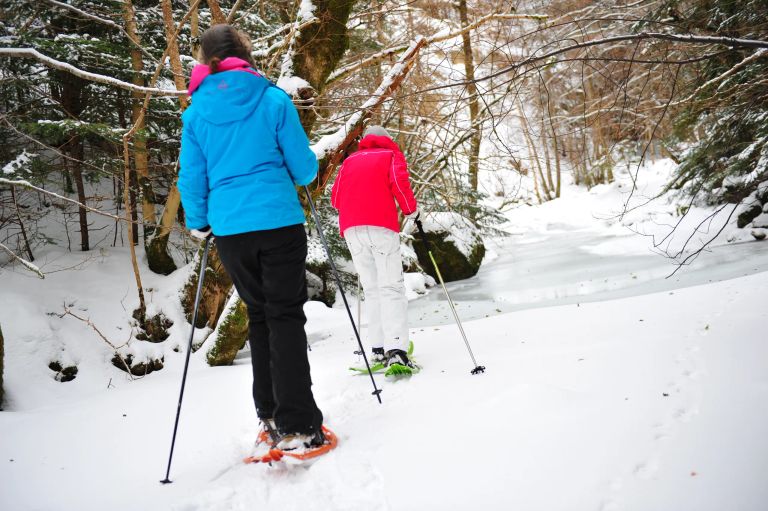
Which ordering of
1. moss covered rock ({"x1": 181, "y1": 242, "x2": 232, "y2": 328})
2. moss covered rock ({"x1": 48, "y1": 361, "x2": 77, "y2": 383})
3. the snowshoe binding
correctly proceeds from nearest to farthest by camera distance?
the snowshoe binding, moss covered rock ({"x1": 48, "y1": 361, "x2": 77, "y2": 383}), moss covered rock ({"x1": 181, "y1": 242, "x2": 232, "y2": 328})

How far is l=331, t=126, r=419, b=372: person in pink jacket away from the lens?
11.4ft

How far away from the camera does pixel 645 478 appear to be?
5.42 feet

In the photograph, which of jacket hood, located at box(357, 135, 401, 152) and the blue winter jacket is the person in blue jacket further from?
jacket hood, located at box(357, 135, 401, 152)

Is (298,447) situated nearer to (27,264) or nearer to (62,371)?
(27,264)

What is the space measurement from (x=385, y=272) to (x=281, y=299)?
1.35m

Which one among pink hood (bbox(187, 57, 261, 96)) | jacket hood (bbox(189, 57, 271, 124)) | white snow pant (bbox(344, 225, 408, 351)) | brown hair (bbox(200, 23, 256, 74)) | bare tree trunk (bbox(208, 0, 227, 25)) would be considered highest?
bare tree trunk (bbox(208, 0, 227, 25))

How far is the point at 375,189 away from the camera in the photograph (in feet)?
11.5

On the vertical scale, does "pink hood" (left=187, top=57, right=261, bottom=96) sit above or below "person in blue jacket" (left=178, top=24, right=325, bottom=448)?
above

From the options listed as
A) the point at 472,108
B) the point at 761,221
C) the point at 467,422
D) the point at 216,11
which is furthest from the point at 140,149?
the point at 761,221

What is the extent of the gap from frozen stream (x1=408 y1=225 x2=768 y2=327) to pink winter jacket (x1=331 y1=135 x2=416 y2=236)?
9.01 feet

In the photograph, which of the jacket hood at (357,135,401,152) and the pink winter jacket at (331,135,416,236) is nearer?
the pink winter jacket at (331,135,416,236)

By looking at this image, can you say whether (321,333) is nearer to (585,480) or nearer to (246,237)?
(246,237)

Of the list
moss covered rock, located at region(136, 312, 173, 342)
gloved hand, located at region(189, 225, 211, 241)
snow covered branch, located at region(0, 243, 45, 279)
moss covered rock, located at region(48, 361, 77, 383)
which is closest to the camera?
gloved hand, located at region(189, 225, 211, 241)

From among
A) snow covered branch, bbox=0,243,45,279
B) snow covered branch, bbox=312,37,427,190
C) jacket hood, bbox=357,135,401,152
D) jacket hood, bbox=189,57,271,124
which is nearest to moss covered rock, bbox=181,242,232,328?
snow covered branch, bbox=312,37,427,190
